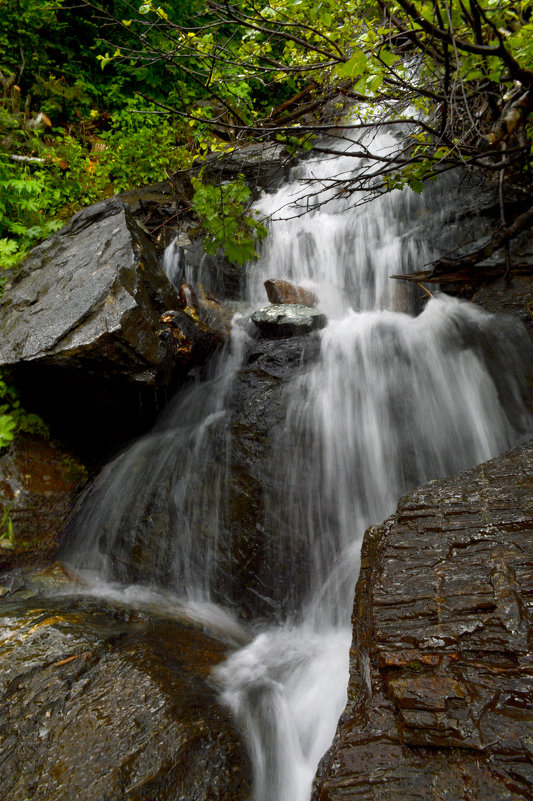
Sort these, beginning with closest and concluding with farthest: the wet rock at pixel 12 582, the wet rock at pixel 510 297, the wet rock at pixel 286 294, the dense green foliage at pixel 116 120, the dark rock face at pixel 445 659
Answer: the dark rock face at pixel 445 659
the wet rock at pixel 12 582
the dense green foliage at pixel 116 120
the wet rock at pixel 510 297
the wet rock at pixel 286 294

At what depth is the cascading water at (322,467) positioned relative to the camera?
2715 millimetres

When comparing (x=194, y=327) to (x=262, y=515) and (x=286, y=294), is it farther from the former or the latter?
(x=262, y=515)

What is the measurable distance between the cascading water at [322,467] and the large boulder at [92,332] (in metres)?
0.57

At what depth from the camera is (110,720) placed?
1799mm

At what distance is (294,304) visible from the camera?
5.27m

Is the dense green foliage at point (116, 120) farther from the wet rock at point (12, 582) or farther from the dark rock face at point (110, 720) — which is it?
the wet rock at point (12, 582)

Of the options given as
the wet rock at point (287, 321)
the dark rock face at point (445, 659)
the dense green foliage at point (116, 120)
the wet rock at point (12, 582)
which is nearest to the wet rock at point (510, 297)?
the dense green foliage at point (116, 120)

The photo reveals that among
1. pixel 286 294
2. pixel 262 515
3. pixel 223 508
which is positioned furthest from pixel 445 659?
pixel 286 294

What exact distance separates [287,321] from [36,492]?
315 centimetres

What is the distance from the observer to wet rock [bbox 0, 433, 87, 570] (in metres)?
3.81

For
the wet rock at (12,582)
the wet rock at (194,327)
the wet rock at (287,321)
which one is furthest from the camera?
the wet rock at (287,321)

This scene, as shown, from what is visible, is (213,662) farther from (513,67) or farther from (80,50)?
(80,50)

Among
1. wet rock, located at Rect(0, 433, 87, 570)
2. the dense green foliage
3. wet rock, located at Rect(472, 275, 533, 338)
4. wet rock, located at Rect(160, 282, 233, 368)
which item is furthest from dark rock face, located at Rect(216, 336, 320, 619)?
wet rock, located at Rect(472, 275, 533, 338)

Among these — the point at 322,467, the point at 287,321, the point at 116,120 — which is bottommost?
the point at 322,467
